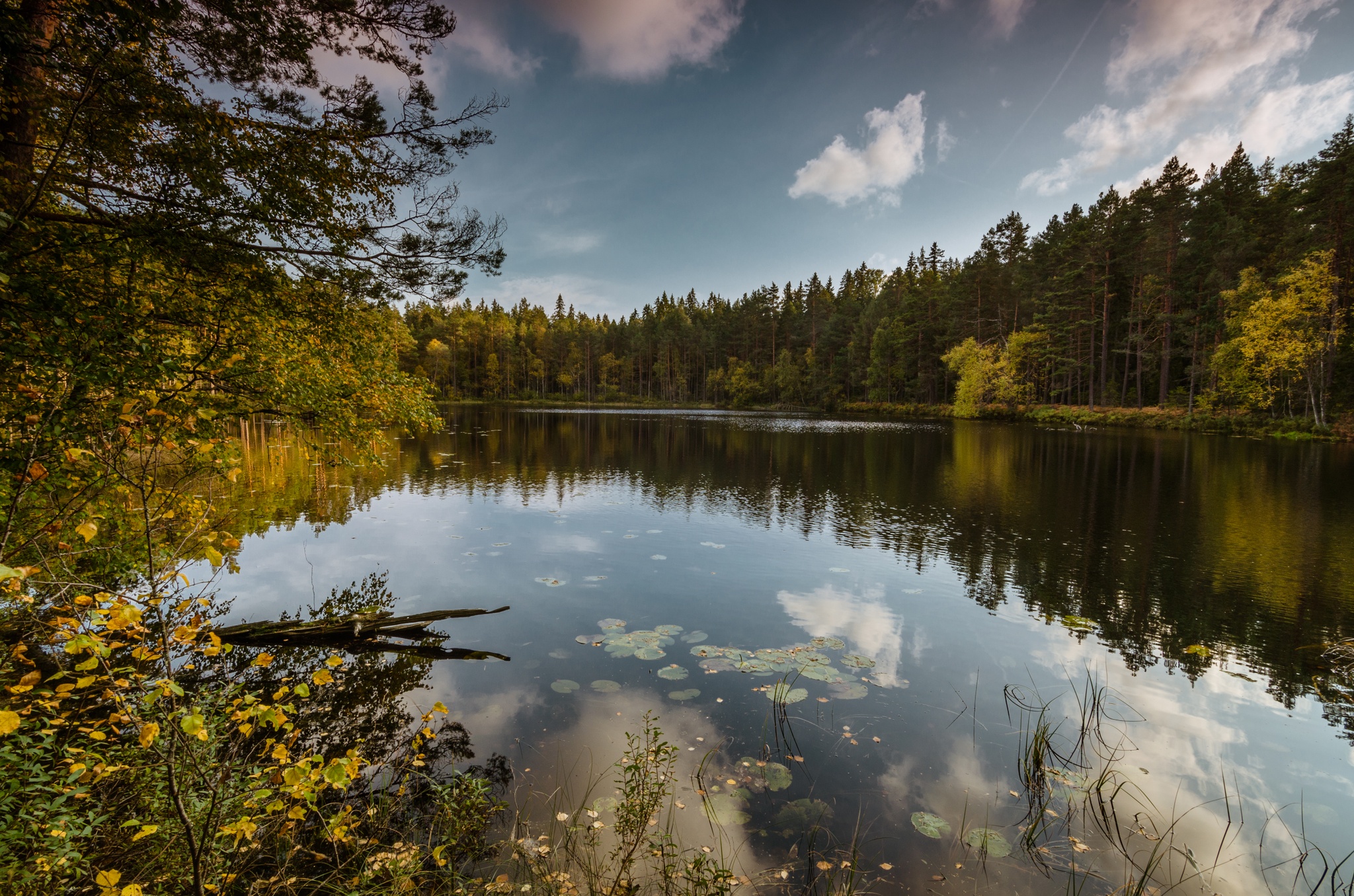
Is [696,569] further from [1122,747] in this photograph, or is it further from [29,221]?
[29,221]

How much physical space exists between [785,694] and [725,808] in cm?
227

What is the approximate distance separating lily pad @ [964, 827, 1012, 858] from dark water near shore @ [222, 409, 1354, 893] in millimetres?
145

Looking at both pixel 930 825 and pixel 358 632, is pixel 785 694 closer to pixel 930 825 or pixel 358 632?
pixel 930 825

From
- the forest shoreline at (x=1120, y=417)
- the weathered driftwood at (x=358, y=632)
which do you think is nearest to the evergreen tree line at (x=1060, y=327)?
the forest shoreline at (x=1120, y=417)

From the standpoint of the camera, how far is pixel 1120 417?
48.6 meters

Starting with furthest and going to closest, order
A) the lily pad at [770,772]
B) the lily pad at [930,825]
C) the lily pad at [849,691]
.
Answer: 1. the lily pad at [849,691]
2. the lily pad at [770,772]
3. the lily pad at [930,825]

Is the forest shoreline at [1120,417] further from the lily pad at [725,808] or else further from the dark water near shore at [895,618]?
the lily pad at [725,808]

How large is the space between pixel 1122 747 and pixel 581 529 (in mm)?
13114

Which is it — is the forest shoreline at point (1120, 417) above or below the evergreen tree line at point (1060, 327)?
below

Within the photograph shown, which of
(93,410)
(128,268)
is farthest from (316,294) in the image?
(93,410)

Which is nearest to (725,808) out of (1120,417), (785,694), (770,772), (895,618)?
(770,772)

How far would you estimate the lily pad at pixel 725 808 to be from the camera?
5266 mm

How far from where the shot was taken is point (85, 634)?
2434 mm

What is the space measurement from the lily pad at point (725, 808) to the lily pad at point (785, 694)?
1802 millimetres
